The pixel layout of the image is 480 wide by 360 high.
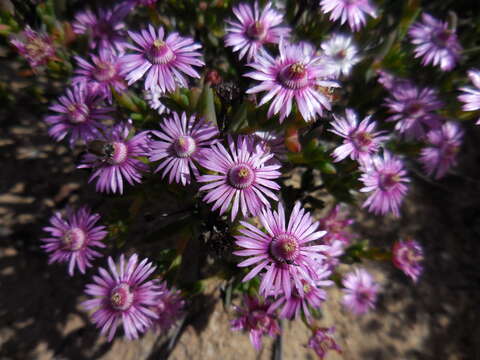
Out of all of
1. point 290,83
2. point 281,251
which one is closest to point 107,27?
point 290,83

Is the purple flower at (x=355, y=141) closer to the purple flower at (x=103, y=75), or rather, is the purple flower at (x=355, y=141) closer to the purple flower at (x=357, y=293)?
the purple flower at (x=357, y=293)

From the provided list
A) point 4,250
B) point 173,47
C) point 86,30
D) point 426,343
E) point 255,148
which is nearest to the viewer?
point 255,148

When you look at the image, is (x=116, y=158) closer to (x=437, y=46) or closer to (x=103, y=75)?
(x=103, y=75)

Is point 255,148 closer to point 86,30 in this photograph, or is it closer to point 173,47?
point 173,47

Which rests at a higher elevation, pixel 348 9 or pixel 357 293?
pixel 348 9

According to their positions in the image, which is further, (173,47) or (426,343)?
(426,343)

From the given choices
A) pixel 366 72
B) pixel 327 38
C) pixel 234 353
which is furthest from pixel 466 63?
pixel 234 353
